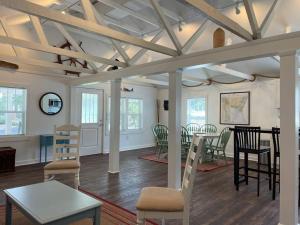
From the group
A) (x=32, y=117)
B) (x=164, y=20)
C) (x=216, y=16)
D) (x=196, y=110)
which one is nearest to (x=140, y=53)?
(x=164, y=20)

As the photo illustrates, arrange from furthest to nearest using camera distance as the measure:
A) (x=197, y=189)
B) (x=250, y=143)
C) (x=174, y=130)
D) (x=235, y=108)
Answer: (x=235, y=108) → (x=197, y=189) → (x=250, y=143) → (x=174, y=130)

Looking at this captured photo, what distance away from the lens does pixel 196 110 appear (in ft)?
26.1

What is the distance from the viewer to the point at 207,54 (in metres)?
3.28

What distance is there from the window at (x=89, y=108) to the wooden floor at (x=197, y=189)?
153 cm

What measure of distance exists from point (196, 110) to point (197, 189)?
4.33 m

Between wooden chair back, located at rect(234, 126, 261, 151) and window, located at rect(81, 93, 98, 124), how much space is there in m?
4.52

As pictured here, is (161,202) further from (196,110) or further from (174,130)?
(196,110)

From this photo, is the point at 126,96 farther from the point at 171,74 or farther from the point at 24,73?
the point at 171,74

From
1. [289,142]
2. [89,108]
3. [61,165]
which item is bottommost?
[61,165]

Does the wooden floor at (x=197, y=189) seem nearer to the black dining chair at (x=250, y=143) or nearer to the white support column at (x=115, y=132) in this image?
the white support column at (x=115, y=132)

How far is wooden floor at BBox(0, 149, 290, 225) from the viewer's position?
2910 millimetres

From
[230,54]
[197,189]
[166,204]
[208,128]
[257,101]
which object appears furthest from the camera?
[208,128]

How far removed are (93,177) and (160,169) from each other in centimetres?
158

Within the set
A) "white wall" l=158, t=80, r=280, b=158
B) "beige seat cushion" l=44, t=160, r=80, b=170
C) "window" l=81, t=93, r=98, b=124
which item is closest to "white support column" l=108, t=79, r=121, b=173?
"beige seat cushion" l=44, t=160, r=80, b=170
